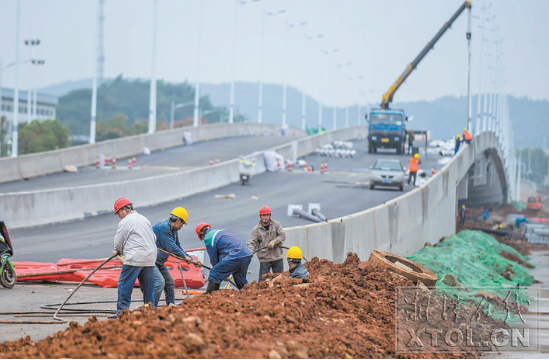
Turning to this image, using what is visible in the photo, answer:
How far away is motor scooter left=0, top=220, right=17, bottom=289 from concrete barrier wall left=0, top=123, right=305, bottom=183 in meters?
20.0

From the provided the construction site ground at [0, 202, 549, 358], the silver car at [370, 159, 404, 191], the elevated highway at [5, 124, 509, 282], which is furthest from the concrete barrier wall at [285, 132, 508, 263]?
the construction site ground at [0, 202, 549, 358]

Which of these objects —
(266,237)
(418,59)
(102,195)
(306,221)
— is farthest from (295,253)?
(418,59)

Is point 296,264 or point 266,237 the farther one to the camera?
point 266,237

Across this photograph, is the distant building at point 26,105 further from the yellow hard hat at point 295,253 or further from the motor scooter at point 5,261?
the yellow hard hat at point 295,253

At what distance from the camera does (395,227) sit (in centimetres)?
2328

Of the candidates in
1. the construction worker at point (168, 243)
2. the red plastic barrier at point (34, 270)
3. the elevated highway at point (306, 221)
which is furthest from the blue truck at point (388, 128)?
the construction worker at point (168, 243)

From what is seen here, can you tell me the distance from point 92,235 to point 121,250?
1094 centimetres

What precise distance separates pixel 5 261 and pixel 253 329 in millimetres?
6685

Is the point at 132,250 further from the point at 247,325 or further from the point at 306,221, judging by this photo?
the point at 306,221

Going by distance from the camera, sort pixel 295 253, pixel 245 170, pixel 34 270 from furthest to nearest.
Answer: pixel 245 170
pixel 34 270
pixel 295 253

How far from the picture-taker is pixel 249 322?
7754 millimetres

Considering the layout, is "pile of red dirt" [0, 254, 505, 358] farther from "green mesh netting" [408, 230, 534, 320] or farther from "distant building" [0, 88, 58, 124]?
"distant building" [0, 88, 58, 124]

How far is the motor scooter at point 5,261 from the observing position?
12461mm

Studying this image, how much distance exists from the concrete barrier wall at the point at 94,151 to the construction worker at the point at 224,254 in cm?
2301
